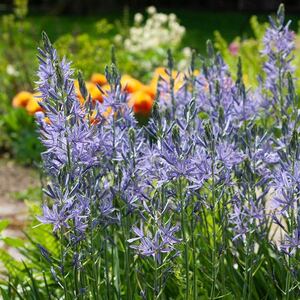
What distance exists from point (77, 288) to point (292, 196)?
28.2 inches

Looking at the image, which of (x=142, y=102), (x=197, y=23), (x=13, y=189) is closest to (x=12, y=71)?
(x=13, y=189)

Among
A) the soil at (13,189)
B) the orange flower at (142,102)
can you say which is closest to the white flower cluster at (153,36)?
the soil at (13,189)

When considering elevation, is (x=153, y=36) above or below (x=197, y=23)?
below

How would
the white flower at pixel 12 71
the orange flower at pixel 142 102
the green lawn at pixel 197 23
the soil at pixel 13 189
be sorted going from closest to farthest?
the soil at pixel 13 189 < the orange flower at pixel 142 102 < the white flower at pixel 12 71 < the green lawn at pixel 197 23

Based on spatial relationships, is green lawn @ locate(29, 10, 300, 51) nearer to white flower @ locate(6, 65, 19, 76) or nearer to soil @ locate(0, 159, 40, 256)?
white flower @ locate(6, 65, 19, 76)

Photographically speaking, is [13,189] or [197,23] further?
[197,23]

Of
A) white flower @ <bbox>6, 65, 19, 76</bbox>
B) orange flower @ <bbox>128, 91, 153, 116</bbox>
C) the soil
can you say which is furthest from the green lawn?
orange flower @ <bbox>128, 91, 153, 116</bbox>

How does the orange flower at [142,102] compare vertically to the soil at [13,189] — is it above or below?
above

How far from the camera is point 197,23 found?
17016 mm

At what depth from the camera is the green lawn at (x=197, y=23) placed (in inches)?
575

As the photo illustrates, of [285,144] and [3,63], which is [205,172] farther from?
[3,63]

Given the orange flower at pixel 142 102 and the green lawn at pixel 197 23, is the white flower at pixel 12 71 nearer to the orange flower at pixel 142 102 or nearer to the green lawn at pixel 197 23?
the orange flower at pixel 142 102

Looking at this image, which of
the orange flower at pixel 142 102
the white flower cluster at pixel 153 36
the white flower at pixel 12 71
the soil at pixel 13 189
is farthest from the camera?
the white flower cluster at pixel 153 36

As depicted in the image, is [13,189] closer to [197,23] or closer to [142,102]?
[142,102]
